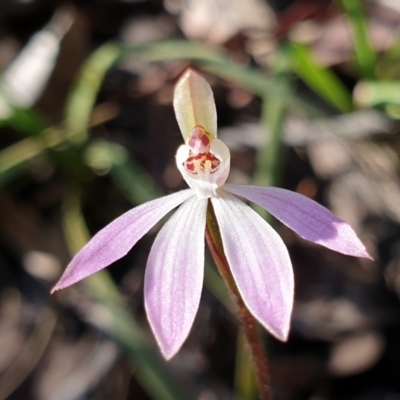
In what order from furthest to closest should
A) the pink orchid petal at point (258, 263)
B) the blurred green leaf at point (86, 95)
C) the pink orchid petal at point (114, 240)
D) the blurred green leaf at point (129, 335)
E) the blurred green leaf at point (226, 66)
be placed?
the blurred green leaf at point (86, 95)
the blurred green leaf at point (226, 66)
the blurred green leaf at point (129, 335)
the pink orchid petal at point (114, 240)
the pink orchid petal at point (258, 263)

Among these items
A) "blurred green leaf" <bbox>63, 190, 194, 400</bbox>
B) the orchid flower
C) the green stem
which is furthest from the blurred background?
the orchid flower

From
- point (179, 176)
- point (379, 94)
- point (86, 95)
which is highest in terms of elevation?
point (86, 95)

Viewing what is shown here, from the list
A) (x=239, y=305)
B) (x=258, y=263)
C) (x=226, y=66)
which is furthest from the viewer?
(x=226, y=66)

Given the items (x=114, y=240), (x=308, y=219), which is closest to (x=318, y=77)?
(x=308, y=219)

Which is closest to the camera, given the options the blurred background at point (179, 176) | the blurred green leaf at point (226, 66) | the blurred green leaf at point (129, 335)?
the blurred green leaf at point (129, 335)

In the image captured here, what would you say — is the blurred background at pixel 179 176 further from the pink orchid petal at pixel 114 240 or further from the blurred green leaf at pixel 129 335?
the pink orchid petal at pixel 114 240

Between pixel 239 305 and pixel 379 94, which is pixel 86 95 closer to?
pixel 379 94

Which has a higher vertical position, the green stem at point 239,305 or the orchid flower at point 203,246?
the orchid flower at point 203,246

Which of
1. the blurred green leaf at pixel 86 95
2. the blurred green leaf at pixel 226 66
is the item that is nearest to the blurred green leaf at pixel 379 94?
the blurred green leaf at pixel 226 66
